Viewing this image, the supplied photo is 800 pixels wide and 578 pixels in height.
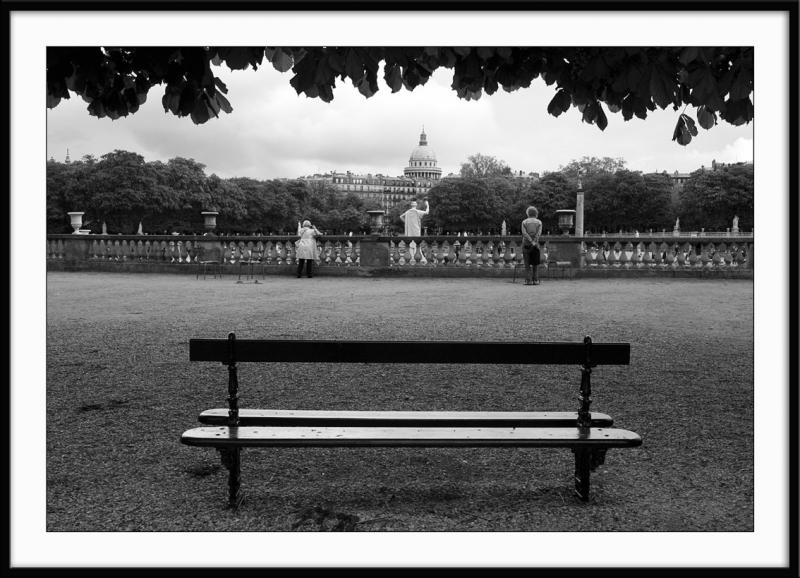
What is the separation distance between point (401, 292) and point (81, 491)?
465 inches

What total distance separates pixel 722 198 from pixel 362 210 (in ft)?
181

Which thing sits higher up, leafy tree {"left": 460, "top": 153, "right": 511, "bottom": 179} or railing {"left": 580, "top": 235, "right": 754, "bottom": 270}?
leafy tree {"left": 460, "top": 153, "right": 511, "bottom": 179}

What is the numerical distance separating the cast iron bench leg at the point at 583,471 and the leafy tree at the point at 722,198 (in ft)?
237

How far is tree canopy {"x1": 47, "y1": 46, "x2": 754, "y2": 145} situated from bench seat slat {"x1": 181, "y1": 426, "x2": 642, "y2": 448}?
8.29ft

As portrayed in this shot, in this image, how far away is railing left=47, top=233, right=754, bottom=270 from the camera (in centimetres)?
2014

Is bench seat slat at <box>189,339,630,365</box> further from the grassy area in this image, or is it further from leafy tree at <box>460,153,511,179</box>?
leafy tree at <box>460,153,511,179</box>

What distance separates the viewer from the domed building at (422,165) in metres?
165

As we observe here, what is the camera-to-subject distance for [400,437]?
3512mm

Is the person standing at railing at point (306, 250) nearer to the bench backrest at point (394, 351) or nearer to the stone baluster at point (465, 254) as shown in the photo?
the stone baluster at point (465, 254)

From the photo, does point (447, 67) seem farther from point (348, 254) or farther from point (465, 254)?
point (348, 254)

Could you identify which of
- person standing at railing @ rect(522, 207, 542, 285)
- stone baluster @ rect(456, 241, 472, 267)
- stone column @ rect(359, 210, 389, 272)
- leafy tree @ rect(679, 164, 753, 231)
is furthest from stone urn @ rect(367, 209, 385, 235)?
leafy tree @ rect(679, 164, 753, 231)
